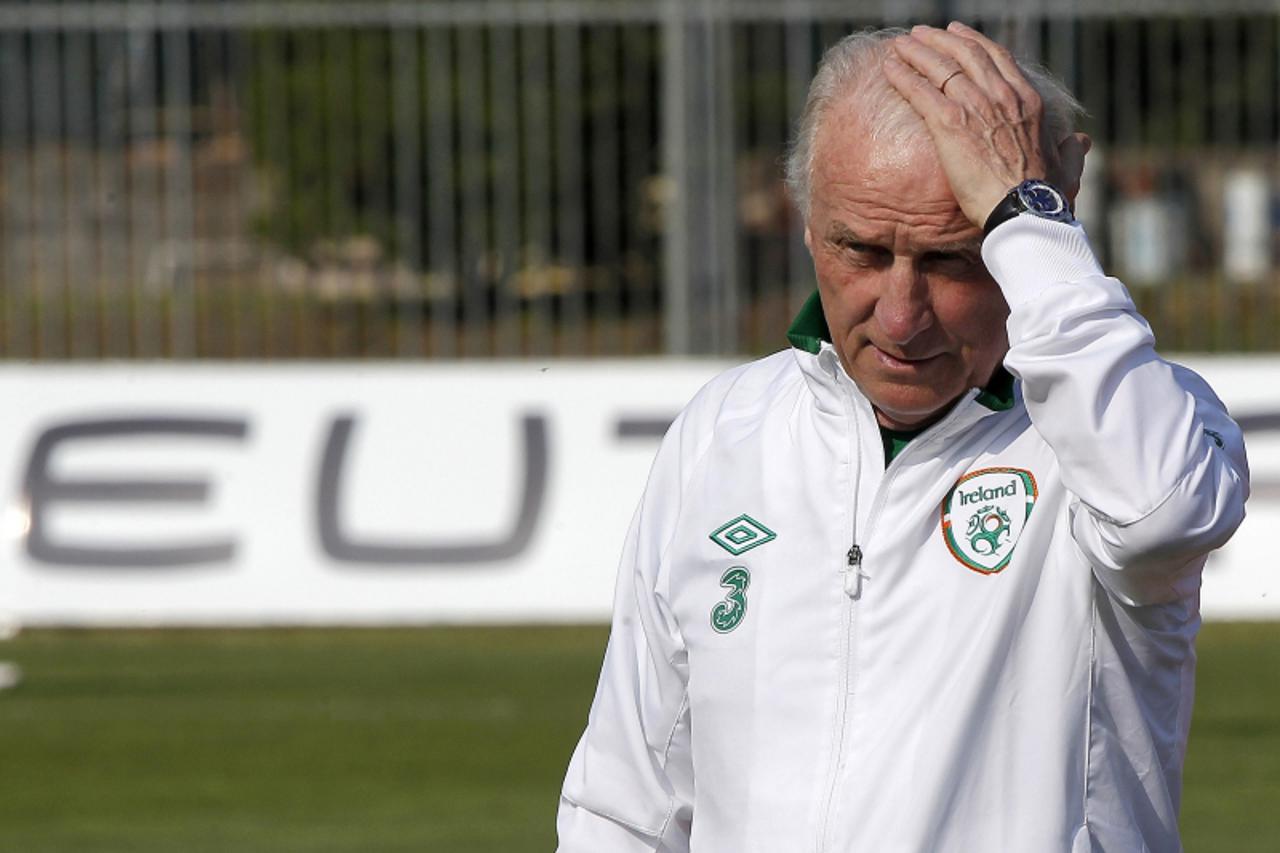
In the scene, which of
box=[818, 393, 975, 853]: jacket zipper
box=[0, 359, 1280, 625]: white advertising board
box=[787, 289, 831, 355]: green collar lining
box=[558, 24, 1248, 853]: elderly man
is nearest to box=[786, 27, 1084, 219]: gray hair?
box=[558, 24, 1248, 853]: elderly man

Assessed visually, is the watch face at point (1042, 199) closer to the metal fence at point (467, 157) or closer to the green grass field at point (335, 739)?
the green grass field at point (335, 739)

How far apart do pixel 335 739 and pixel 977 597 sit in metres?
5.62

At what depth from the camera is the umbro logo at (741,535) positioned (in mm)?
2424

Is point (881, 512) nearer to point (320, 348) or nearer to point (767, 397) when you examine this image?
point (767, 397)

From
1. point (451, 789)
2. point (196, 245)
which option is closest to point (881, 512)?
point (451, 789)

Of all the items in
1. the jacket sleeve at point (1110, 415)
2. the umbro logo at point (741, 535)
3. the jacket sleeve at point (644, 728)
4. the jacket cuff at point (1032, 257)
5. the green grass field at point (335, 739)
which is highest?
the jacket cuff at point (1032, 257)

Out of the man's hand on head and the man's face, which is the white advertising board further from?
the man's hand on head

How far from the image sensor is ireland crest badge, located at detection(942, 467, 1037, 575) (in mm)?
2275

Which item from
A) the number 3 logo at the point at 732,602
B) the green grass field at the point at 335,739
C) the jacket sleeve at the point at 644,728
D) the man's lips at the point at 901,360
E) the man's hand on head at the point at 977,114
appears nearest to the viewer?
the man's hand on head at the point at 977,114

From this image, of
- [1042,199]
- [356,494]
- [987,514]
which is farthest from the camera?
[356,494]

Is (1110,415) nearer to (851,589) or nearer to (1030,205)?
(1030,205)

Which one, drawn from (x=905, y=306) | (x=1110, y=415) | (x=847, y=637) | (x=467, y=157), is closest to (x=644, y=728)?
(x=847, y=637)

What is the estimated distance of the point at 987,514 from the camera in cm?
229

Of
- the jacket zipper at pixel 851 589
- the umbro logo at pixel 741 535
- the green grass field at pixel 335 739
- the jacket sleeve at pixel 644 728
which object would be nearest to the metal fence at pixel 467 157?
the green grass field at pixel 335 739
